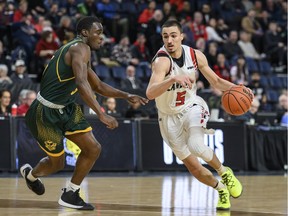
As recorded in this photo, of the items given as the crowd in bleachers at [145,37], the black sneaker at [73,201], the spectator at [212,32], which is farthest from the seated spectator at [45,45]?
the black sneaker at [73,201]

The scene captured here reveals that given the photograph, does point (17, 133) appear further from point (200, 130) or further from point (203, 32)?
point (203, 32)

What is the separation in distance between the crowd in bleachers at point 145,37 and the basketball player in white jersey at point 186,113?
23.3 ft

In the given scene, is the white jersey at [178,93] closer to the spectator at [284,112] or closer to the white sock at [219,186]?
the white sock at [219,186]

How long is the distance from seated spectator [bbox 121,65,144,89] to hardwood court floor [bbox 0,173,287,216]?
374cm

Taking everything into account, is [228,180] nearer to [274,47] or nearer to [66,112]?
[66,112]

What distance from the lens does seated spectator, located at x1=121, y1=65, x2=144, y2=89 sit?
55.2 ft

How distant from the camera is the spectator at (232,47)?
68.3 feet

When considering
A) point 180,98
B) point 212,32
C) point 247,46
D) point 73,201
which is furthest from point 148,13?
point 73,201

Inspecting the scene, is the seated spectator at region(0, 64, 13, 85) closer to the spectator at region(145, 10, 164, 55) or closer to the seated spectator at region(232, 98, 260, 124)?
the seated spectator at region(232, 98, 260, 124)

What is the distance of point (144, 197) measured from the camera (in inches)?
377

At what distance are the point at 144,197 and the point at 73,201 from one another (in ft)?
5.87

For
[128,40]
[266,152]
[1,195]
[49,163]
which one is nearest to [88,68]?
[49,163]

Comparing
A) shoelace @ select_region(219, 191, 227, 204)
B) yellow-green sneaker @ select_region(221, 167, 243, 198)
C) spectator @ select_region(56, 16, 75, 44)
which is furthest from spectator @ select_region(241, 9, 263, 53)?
shoelace @ select_region(219, 191, 227, 204)

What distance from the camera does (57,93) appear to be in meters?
8.01
